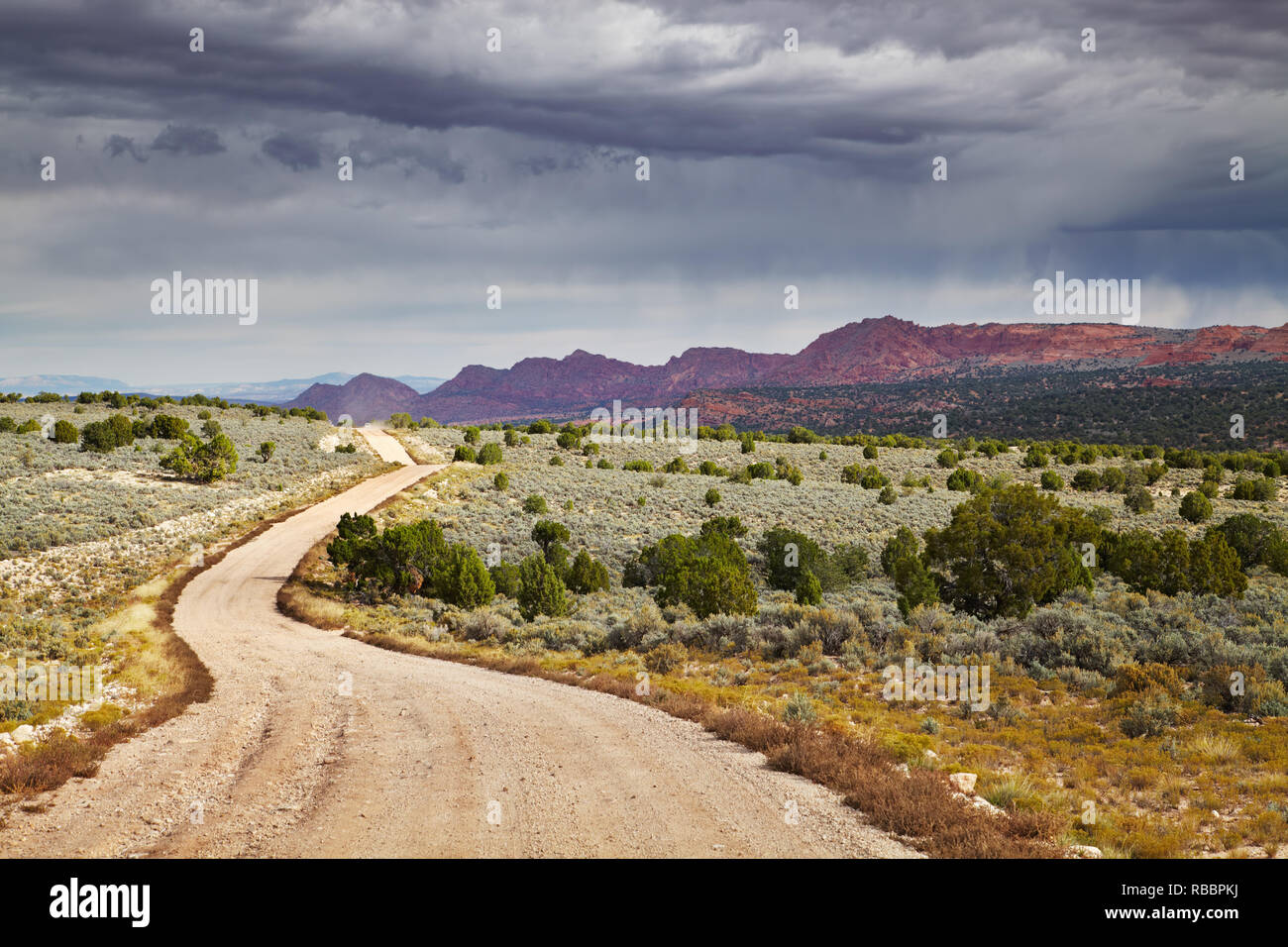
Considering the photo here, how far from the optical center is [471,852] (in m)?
8.00

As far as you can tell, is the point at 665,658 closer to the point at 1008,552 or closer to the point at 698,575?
the point at 698,575

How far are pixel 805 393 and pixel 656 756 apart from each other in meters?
177

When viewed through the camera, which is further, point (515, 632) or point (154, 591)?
point (154, 591)

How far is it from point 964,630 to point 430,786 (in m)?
15.6

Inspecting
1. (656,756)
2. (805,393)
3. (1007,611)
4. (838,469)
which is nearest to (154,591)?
(656,756)

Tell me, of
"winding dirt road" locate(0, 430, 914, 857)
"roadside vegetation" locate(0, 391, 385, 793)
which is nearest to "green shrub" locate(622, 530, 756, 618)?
"winding dirt road" locate(0, 430, 914, 857)

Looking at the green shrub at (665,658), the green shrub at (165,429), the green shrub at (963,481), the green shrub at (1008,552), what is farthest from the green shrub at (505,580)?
the green shrub at (165,429)

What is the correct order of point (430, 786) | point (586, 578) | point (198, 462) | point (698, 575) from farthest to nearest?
point (198, 462) → point (586, 578) → point (698, 575) → point (430, 786)

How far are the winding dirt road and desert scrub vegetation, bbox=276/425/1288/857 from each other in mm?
2537

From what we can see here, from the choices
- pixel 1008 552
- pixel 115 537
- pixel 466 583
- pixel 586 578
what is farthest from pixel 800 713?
pixel 115 537

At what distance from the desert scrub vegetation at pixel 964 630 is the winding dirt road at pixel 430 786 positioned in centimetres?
254

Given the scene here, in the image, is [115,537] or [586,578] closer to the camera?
[586,578]

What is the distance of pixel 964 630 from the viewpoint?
20.1 meters

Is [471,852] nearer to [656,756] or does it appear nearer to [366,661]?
[656,756]
